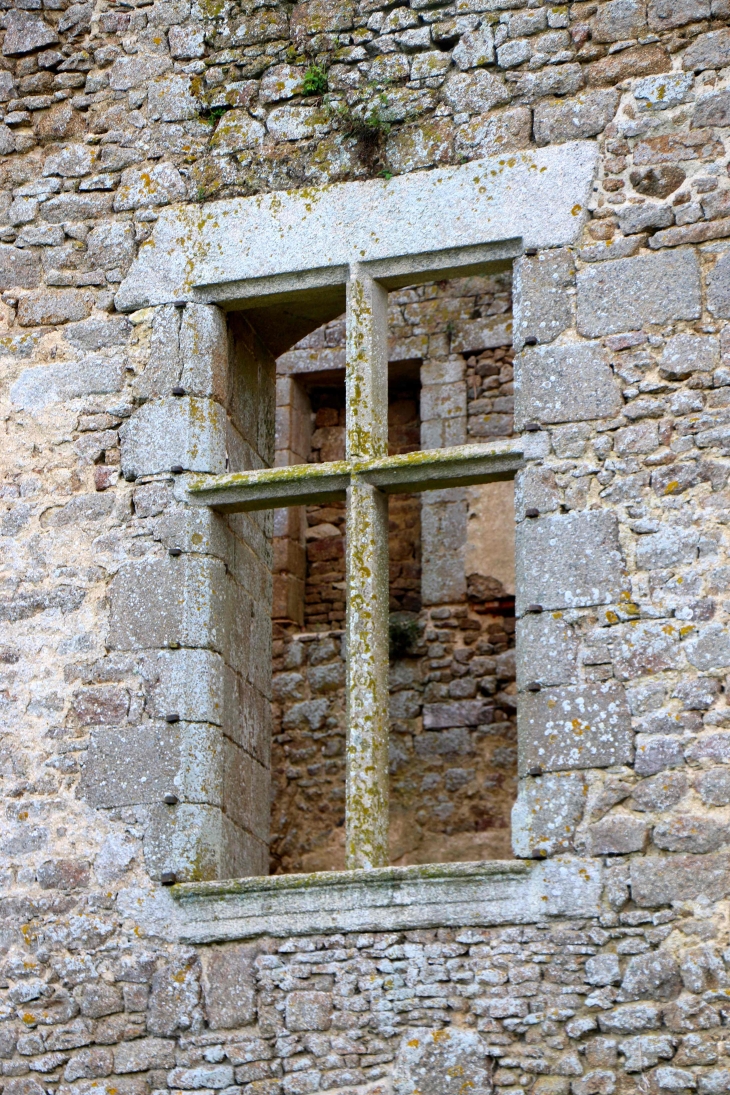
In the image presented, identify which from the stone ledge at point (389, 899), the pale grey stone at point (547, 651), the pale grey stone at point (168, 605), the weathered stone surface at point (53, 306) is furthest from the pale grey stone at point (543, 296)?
the stone ledge at point (389, 899)

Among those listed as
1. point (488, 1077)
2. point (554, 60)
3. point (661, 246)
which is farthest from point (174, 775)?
point (554, 60)

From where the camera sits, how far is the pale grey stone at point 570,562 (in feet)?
18.6

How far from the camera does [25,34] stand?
22.6 ft

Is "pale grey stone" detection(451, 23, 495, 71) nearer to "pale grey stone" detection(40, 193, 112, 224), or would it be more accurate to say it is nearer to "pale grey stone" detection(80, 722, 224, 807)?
"pale grey stone" detection(40, 193, 112, 224)

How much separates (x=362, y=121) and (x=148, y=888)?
264 centimetres

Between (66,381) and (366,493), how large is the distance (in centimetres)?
118

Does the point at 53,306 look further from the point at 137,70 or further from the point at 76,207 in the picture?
the point at 137,70

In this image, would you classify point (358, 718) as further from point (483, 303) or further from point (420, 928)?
point (483, 303)

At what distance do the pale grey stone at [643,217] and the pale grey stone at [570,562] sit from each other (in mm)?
946

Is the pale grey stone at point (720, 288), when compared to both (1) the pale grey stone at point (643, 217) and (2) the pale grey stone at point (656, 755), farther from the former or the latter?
(2) the pale grey stone at point (656, 755)

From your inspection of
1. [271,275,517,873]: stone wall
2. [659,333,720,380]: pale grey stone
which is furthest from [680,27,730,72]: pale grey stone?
[271,275,517,873]: stone wall

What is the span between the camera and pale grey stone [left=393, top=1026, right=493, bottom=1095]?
5289 mm

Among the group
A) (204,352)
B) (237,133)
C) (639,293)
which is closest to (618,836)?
(639,293)

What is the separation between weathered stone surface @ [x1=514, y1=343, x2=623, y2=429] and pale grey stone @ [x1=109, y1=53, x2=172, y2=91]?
1792mm
